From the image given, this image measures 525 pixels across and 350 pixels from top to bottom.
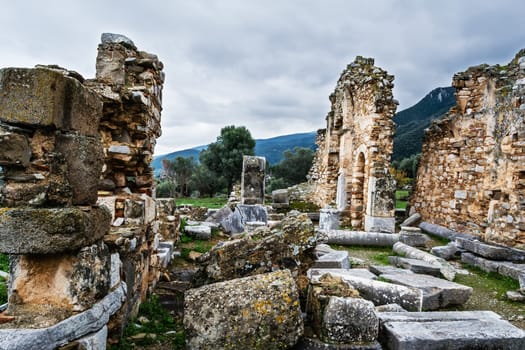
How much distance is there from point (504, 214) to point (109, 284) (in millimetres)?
9344

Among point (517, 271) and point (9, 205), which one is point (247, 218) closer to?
point (517, 271)

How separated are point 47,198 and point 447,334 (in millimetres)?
3785

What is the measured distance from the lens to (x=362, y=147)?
11828 millimetres

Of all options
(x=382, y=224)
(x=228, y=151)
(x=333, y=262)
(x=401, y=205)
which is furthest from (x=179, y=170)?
(x=333, y=262)

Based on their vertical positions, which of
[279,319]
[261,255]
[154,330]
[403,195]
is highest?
[403,195]

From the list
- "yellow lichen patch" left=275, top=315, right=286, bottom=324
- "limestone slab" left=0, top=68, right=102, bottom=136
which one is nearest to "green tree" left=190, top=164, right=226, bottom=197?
"yellow lichen patch" left=275, top=315, right=286, bottom=324

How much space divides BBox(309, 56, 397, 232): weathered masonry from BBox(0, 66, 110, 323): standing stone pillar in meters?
9.40

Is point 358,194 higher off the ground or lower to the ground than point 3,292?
higher

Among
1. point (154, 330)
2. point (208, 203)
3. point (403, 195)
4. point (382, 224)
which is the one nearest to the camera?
point (154, 330)

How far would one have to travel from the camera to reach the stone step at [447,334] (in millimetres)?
3092

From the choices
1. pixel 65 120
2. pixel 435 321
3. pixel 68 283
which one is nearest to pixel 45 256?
pixel 68 283

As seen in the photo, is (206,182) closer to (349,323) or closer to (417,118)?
(417,118)

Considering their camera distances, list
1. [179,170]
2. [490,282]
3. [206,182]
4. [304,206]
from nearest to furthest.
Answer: [490,282] → [304,206] → [206,182] → [179,170]

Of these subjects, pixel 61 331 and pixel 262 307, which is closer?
pixel 61 331
